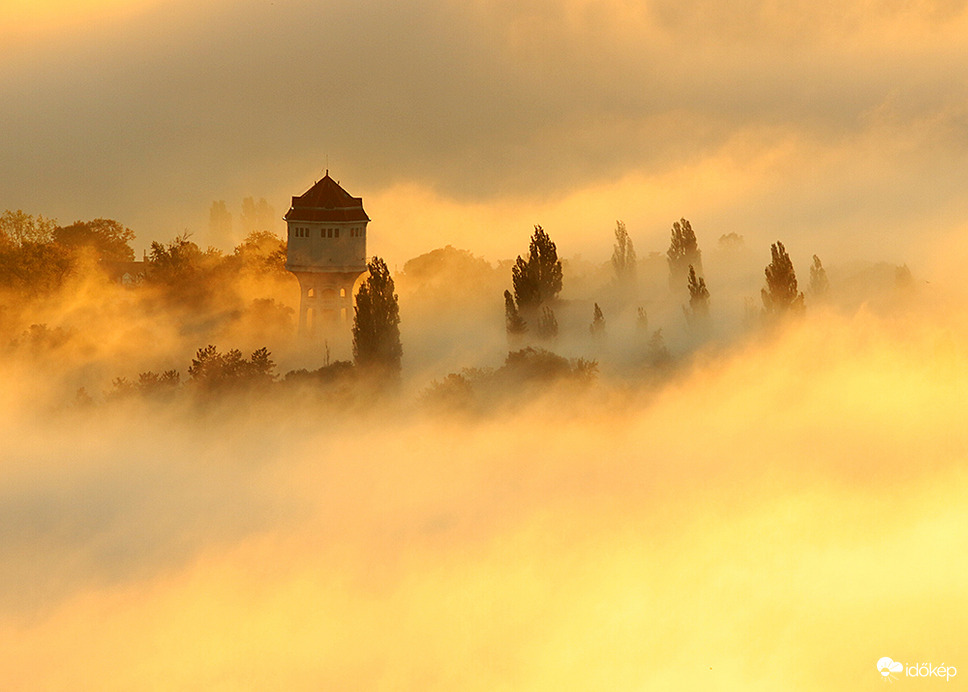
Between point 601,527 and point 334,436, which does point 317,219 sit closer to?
point 334,436

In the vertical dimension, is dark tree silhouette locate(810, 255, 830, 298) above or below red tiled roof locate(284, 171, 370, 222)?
below

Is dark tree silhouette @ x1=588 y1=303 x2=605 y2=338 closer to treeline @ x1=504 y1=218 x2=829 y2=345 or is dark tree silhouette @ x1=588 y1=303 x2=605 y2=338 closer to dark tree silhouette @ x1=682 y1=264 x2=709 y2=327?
treeline @ x1=504 y1=218 x2=829 y2=345

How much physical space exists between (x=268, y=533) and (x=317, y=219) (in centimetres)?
2246

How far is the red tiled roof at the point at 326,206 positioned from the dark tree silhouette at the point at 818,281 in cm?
3724

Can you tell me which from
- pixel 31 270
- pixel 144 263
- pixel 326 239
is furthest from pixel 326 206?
pixel 144 263

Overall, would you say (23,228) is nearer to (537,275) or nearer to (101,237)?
(101,237)

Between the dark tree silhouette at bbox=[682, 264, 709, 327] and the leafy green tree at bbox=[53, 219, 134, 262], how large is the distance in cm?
5417

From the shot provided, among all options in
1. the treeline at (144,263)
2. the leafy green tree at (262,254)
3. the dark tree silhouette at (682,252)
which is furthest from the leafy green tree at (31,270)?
the dark tree silhouette at (682,252)

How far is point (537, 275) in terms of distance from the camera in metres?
111

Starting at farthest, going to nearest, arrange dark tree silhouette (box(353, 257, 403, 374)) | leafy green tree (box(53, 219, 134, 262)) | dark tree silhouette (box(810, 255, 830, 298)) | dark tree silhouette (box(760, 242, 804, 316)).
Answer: leafy green tree (box(53, 219, 134, 262))
dark tree silhouette (box(810, 255, 830, 298))
dark tree silhouette (box(760, 242, 804, 316))
dark tree silhouette (box(353, 257, 403, 374))

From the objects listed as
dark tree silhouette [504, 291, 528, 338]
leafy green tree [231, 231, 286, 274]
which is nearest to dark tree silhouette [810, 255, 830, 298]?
dark tree silhouette [504, 291, 528, 338]

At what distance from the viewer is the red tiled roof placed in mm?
101625

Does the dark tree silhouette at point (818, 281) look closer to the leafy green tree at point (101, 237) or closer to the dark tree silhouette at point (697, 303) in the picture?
the dark tree silhouette at point (697, 303)

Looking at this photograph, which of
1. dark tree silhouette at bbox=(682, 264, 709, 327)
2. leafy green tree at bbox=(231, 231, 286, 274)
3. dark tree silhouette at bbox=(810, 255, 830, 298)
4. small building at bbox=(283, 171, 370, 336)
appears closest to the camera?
small building at bbox=(283, 171, 370, 336)
